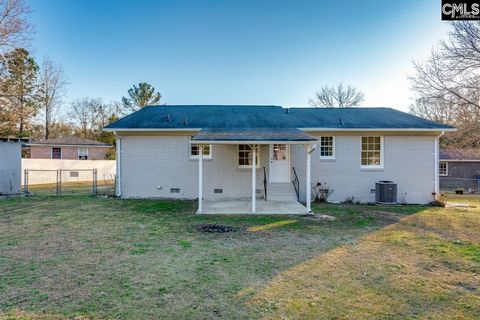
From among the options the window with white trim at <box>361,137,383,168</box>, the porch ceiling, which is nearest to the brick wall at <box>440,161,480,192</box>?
the window with white trim at <box>361,137,383,168</box>

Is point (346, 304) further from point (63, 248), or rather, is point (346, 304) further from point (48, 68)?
point (48, 68)

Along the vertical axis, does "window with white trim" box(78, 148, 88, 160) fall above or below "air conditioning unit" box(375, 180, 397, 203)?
above

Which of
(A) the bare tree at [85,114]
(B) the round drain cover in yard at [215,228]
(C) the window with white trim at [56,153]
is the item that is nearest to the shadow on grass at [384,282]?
(B) the round drain cover in yard at [215,228]

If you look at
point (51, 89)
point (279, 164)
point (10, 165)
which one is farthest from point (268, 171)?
point (51, 89)

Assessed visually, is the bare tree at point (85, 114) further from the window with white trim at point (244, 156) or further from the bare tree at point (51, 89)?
the window with white trim at point (244, 156)

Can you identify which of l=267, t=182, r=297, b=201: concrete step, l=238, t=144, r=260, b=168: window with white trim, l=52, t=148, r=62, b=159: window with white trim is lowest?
l=267, t=182, r=297, b=201: concrete step

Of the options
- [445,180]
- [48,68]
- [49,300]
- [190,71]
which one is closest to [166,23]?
[190,71]

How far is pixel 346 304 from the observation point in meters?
3.47

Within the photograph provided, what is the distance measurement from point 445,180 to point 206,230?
1126 inches

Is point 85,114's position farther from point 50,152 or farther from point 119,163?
point 119,163

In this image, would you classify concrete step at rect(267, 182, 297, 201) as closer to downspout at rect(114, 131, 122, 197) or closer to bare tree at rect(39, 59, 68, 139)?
downspout at rect(114, 131, 122, 197)

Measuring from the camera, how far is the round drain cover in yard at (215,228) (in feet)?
23.8

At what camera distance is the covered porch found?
9.30m

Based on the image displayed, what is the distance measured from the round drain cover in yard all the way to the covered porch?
5.71ft
